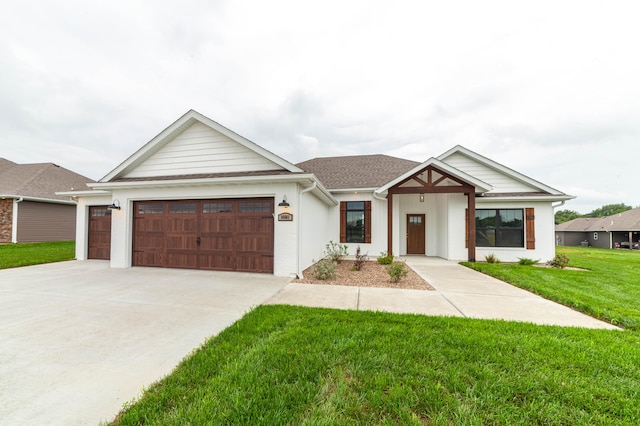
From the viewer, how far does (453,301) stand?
4.55m

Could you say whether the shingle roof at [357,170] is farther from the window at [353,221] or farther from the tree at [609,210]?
the tree at [609,210]

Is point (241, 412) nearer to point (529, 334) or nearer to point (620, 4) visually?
point (529, 334)

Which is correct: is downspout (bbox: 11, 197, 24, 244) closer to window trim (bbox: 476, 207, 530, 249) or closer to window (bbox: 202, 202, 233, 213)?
window (bbox: 202, 202, 233, 213)

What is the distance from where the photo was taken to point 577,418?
1.74 meters

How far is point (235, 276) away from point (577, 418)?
641 cm

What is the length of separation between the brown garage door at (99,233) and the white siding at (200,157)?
296 cm

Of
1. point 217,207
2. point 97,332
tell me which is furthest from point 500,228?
point 97,332

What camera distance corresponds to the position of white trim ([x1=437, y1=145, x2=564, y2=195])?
9.88 metres

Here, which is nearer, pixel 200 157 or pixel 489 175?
pixel 200 157

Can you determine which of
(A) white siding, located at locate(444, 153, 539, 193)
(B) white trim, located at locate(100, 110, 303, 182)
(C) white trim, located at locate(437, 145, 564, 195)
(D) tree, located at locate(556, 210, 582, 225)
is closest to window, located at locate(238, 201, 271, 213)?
(B) white trim, located at locate(100, 110, 303, 182)

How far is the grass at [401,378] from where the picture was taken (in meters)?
1.74

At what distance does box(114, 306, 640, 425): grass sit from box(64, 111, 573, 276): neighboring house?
386 centimetres

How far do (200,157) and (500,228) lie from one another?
1224 cm

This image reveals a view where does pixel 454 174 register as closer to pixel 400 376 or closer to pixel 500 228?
pixel 500 228
